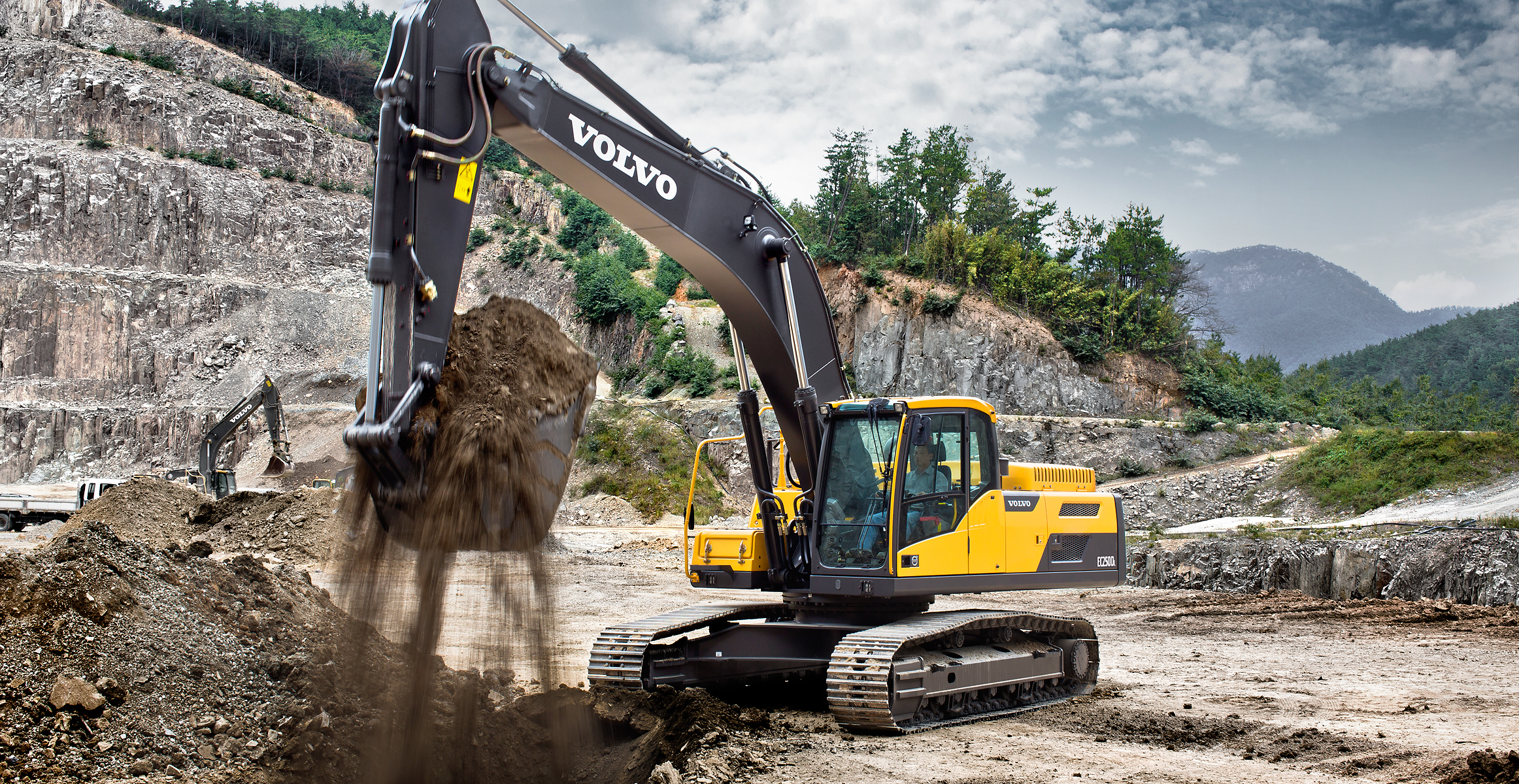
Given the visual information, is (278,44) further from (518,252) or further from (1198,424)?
(1198,424)

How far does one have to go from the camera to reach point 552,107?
536 cm

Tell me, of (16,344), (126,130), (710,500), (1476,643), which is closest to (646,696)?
(1476,643)

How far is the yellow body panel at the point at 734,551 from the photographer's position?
700 cm

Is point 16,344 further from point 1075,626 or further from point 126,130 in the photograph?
point 1075,626

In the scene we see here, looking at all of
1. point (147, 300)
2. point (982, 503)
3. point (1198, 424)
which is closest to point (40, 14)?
point (147, 300)

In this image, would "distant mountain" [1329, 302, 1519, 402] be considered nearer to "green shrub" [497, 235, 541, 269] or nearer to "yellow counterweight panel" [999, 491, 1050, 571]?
"green shrub" [497, 235, 541, 269]

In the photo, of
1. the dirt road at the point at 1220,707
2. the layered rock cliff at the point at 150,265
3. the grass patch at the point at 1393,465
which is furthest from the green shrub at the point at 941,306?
the layered rock cliff at the point at 150,265

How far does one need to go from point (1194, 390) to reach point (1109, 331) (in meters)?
4.13

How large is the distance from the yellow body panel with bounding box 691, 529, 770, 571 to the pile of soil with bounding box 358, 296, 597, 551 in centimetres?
227

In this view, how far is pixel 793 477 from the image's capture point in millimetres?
7312

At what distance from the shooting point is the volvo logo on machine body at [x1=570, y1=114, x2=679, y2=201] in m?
5.52

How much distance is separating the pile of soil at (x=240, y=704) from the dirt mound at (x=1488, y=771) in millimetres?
4080

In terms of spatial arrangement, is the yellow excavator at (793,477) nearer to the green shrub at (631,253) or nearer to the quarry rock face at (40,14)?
the green shrub at (631,253)

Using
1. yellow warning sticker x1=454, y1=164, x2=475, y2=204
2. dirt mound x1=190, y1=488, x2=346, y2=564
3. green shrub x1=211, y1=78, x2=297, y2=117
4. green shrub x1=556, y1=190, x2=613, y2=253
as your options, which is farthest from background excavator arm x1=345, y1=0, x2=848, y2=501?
green shrub x1=211, y1=78, x2=297, y2=117
